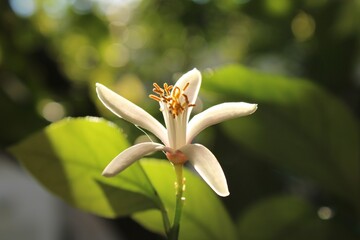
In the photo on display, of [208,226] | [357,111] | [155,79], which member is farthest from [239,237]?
[155,79]

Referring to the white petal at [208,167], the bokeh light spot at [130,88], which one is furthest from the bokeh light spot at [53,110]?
the white petal at [208,167]

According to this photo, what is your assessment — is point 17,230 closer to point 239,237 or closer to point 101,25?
point 101,25

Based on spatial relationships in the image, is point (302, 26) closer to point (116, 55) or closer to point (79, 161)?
point (116, 55)

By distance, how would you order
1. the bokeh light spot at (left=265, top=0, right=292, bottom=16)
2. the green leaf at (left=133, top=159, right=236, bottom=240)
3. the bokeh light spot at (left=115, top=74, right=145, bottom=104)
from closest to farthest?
the green leaf at (left=133, top=159, right=236, bottom=240) → the bokeh light spot at (left=265, top=0, right=292, bottom=16) → the bokeh light spot at (left=115, top=74, right=145, bottom=104)

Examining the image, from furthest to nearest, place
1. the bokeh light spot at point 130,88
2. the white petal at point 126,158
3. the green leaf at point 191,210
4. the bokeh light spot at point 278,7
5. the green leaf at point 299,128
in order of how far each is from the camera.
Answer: the bokeh light spot at point 130,88 < the bokeh light spot at point 278,7 < the green leaf at point 299,128 < the green leaf at point 191,210 < the white petal at point 126,158

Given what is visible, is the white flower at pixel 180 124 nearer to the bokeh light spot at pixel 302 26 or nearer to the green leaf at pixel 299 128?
the green leaf at pixel 299 128

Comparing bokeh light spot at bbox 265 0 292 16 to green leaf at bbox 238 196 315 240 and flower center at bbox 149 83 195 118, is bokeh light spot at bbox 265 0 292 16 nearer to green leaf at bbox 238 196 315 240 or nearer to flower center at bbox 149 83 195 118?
green leaf at bbox 238 196 315 240

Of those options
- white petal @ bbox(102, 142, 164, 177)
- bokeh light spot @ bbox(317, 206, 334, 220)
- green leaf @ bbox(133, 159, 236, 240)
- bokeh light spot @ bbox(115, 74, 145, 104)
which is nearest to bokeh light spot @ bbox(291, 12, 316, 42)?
bokeh light spot @ bbox(115, 74, 145, 104)
